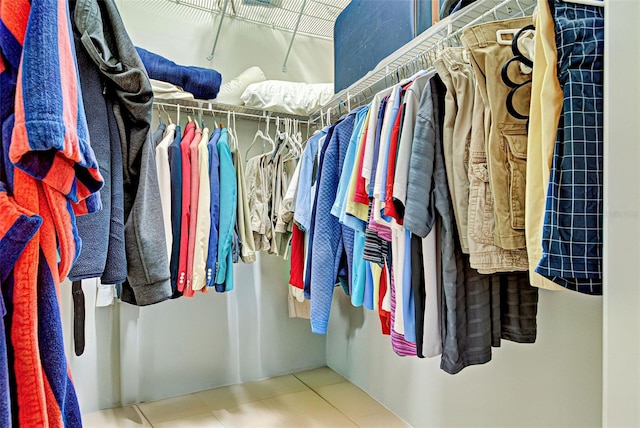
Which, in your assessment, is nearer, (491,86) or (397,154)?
(491,86)

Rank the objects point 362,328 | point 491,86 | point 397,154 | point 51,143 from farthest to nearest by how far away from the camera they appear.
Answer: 1. point 362,328
2. point 397,154
3. point 491,86
4. point 51,143

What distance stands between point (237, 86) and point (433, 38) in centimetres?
140

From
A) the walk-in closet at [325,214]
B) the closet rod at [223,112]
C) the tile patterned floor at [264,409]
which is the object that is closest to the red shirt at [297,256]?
the walk-in closet at [325,214]

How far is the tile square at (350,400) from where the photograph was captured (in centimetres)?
229

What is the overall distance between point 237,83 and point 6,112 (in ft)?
6.77

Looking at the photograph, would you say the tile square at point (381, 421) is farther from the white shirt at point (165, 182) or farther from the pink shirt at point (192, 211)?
the white shirt at point (165, 182)

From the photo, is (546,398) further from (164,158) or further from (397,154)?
(164,158)

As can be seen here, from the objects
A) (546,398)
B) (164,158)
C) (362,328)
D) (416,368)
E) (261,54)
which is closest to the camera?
(546,398)

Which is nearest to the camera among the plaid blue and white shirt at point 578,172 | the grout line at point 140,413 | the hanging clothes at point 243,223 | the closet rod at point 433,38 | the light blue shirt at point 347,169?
the plaid blue and white shirt at point 578,172

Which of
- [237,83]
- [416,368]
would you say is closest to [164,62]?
[237,83]

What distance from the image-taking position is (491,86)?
3.29 feet

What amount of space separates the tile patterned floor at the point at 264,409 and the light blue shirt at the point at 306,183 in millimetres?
1059

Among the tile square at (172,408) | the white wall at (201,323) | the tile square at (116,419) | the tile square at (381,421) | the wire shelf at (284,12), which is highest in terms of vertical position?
the wire shelf at (284,12)

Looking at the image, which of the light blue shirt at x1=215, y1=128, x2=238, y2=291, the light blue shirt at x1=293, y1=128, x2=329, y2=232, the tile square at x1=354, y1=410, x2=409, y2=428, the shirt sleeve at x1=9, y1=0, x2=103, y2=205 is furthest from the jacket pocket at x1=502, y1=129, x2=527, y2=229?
the tile square at x1=354, y1=410, x2=409, y2=428
